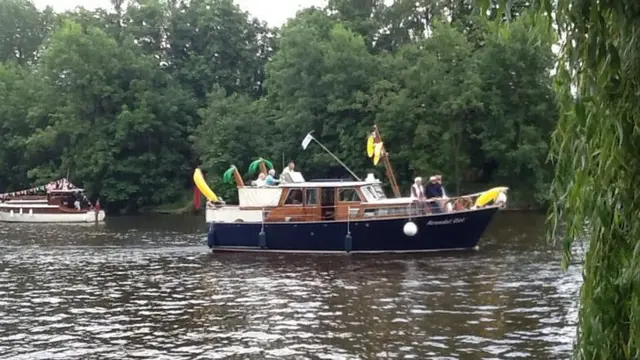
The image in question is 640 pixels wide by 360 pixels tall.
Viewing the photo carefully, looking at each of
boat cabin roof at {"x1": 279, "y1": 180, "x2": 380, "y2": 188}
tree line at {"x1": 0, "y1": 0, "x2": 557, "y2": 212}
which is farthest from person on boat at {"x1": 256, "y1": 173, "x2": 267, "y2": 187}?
tree line at {"x1": 0, "y1": 0, "x2": 557, "y2": 212}

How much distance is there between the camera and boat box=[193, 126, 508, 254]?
90.5 feet

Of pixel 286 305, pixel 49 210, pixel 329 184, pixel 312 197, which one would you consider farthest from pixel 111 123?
pixel 286 305

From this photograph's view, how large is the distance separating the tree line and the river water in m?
25.0

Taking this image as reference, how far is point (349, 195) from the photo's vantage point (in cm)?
2873

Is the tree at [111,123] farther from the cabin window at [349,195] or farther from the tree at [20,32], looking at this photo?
the cabin window at [349,195]

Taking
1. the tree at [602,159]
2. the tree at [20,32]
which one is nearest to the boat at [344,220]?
the tree at [602,159]

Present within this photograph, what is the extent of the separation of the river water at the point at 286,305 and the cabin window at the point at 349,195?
97.5 inches

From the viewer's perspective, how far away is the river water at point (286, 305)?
47.0 feet

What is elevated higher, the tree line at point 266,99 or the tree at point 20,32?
the tree at point 20,32

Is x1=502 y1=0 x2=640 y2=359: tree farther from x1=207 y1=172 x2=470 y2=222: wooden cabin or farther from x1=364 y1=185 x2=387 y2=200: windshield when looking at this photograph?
x1=364 y1=185 x2=387 y2=200: windshield

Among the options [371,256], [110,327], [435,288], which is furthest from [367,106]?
[110,327]

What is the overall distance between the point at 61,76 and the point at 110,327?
5614 cm

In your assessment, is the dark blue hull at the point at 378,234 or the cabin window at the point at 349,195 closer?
the dark blue hull at the point at 378,234

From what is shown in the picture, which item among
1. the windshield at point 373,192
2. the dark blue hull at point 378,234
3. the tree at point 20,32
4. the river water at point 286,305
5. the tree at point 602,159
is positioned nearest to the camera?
the tree at point 602,159
